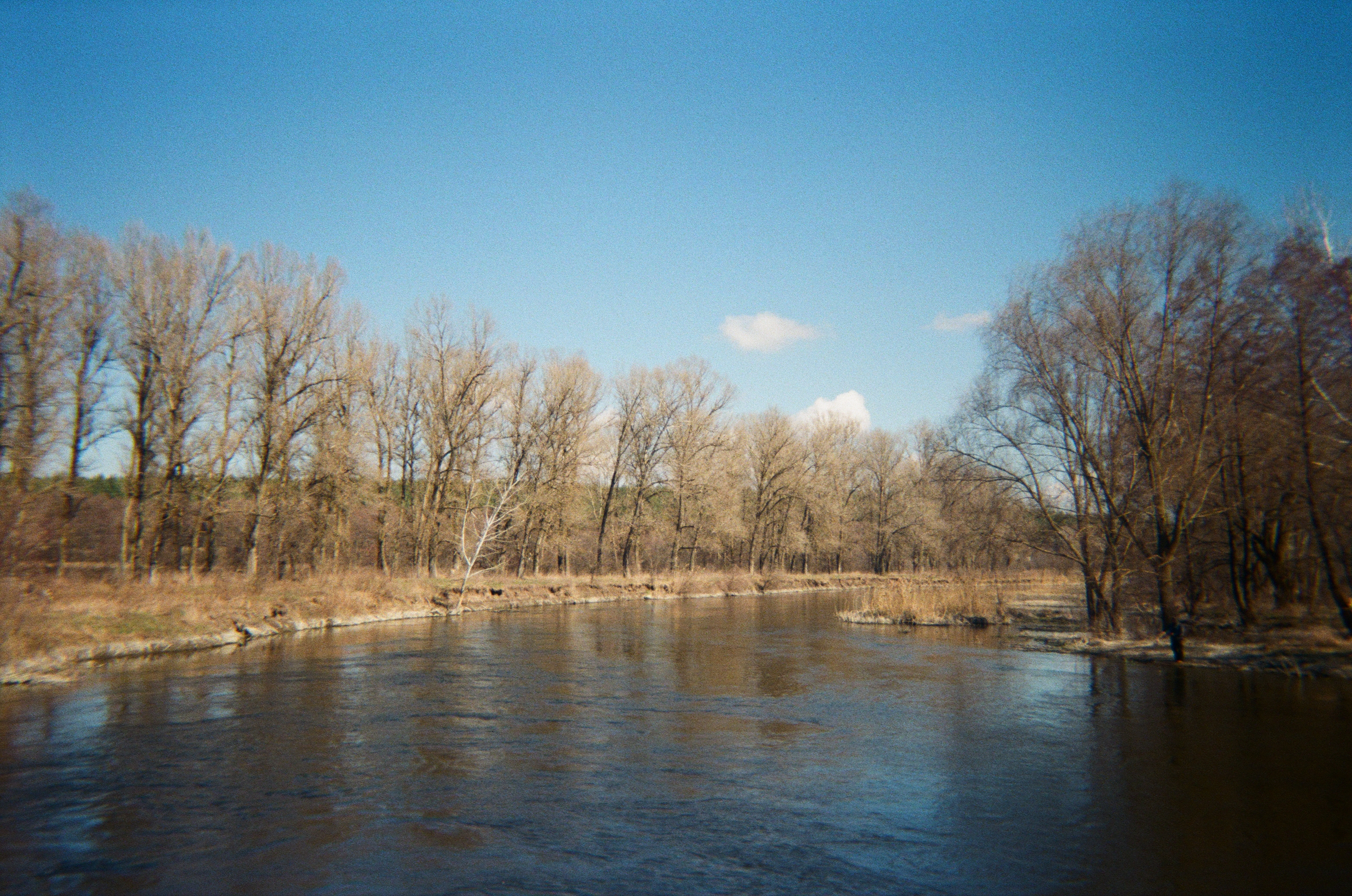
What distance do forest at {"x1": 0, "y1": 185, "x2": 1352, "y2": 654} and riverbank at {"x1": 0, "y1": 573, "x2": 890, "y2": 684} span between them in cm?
168

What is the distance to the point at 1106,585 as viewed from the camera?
28.3 meters

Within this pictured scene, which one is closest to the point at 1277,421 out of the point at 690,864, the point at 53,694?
the point at 690,864

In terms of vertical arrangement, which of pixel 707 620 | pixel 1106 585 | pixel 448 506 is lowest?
pixel 707 620

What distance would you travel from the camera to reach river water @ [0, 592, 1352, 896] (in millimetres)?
7484

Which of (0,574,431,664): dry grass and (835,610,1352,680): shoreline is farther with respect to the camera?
(835,610,1352,680): shoreline

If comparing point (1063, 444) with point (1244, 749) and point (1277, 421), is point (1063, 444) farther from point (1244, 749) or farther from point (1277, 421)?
point (1244, 749)

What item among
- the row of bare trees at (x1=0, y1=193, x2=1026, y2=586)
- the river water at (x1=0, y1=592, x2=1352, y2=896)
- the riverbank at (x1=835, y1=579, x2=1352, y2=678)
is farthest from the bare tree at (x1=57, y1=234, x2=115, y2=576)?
the riverbank at (x1=835, y1=579, x2=1352, y2=678)

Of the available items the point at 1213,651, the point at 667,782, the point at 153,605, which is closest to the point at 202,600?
the point at 153,605

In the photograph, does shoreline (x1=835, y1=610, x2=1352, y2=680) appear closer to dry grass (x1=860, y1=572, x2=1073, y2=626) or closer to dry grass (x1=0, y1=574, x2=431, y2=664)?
dry grass (x1=860, y1=572, x2=1073, y2=626)

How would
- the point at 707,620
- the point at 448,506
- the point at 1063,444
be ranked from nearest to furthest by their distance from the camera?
1. the point at 1063,444
2. the point at 707,620
3. the point at 448,506

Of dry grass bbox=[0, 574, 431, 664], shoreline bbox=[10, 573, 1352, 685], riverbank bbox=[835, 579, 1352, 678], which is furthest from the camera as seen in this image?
riverbank bbox=[835, 579, 1352, 678]

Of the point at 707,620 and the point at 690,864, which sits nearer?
the point at 690,864

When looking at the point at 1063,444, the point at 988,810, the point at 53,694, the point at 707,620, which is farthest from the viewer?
the point at 707,620

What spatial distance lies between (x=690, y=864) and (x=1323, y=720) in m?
14.2
